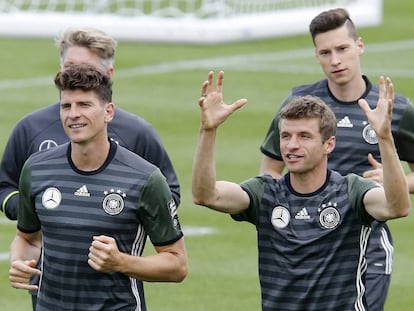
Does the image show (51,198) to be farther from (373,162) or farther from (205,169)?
(373,162)

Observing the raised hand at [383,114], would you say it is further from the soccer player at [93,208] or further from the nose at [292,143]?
the soccer player at [93,208]

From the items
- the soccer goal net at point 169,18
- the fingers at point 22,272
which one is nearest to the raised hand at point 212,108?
the fingers at point 22,272

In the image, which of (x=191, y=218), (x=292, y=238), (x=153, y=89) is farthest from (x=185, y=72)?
(x=292, y=238)

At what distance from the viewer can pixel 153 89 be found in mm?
22359

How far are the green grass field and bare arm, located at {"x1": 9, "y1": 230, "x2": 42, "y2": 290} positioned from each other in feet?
12.4

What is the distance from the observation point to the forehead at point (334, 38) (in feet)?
33.5

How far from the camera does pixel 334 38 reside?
10.2m

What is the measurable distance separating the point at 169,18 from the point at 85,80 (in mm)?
19482

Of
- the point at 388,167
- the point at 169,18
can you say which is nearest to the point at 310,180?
the point at 388,167

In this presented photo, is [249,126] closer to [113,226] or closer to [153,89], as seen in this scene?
[153,89]

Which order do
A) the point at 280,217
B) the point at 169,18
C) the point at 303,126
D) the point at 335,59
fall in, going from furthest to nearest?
the point at 169,18
the point at 335,59
the point at 280,217
the point at 303,126

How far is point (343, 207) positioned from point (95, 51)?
183 centimetres

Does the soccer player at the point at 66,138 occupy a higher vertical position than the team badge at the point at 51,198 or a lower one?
higher

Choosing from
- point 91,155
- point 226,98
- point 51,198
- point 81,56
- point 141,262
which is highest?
point 81,56
